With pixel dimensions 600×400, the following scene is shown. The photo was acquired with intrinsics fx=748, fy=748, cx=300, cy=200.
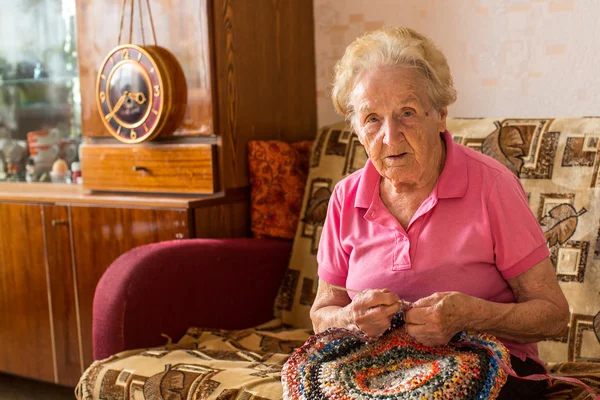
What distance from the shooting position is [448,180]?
149 centimetres

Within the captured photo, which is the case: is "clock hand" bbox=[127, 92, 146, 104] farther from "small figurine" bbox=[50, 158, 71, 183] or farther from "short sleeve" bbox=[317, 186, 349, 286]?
"short sleeve" bbox=[317, 186, 349, 286]

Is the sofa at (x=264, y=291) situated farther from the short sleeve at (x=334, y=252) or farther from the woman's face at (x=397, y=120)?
the woman's face at (x=397, y=120)

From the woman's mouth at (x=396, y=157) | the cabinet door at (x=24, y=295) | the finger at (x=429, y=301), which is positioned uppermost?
the woman's mouth at (x=396, y=157)

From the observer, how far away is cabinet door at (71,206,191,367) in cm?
226

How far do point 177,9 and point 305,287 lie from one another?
94cm

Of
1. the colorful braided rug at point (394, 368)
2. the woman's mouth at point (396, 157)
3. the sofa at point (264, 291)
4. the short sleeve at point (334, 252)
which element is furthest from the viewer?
the sofa at point (264, 291)

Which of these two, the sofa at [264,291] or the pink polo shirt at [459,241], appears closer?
the pink polo shirt at [459,241]

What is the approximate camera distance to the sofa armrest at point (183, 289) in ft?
6.35

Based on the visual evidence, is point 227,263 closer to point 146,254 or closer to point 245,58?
point 146,254

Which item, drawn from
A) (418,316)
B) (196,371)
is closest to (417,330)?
(418,316)

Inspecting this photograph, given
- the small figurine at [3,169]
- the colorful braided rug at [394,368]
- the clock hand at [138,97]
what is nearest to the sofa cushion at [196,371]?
the colorful braided rug at [394,368]

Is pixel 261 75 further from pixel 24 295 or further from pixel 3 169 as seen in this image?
pixel 3 169

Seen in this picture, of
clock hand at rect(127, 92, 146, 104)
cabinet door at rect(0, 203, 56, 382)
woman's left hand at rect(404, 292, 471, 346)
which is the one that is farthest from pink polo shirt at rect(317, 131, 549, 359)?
cabinet door at rect(0, 203, 56, 382)

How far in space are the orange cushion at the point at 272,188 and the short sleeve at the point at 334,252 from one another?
0.73m
